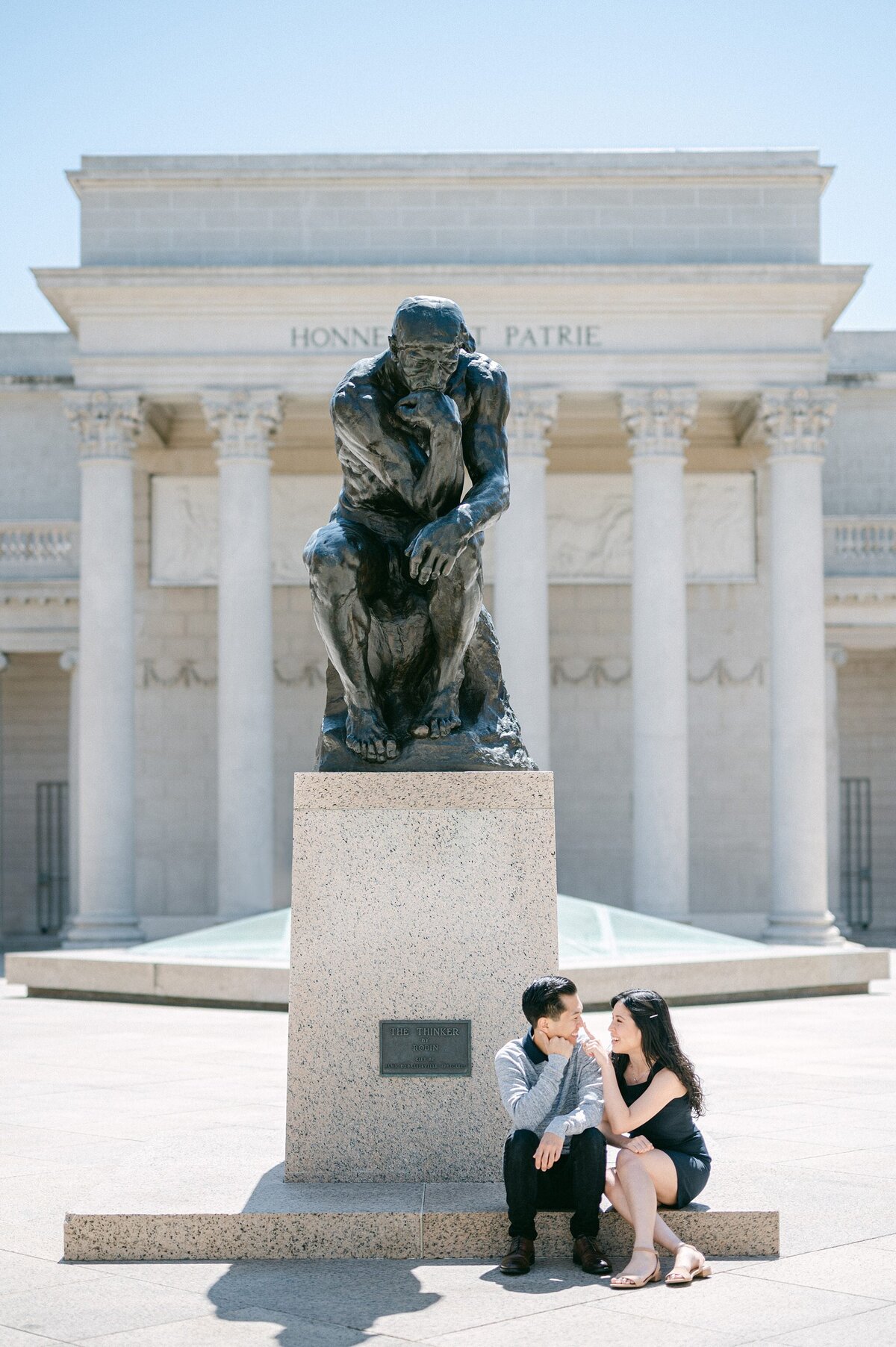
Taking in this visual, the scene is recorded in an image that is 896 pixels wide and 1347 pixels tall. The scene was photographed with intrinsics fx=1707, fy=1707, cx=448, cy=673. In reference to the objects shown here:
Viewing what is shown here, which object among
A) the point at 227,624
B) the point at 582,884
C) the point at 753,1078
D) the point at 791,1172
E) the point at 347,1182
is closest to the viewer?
the point at 347,1182

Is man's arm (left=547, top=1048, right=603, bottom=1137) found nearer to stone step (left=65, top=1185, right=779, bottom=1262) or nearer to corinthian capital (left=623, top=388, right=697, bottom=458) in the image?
stone step (left=65, top=1185, right=779, bottom=1262)

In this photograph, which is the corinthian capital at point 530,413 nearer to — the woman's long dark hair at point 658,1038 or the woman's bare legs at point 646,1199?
the woman's long dark hair at point 658,1038

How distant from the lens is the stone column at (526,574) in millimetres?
42219

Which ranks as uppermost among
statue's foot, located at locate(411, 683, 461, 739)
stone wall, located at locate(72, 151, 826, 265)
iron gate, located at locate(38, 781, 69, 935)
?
stone wall, located at locate(72, 151, 826, 265)

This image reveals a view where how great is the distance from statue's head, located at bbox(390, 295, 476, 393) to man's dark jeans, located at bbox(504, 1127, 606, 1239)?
511 centimetres

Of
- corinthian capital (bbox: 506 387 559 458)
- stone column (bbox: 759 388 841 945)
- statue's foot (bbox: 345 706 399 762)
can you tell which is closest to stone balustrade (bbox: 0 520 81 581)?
corinthian capital (bbox: 506 387 559 458)

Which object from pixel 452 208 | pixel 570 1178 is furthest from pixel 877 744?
pixel 570 1178

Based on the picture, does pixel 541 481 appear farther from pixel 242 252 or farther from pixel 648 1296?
pixel 648 1296

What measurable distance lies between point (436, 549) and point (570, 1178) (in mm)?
4171

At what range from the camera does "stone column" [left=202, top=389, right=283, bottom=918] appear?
1655 inches

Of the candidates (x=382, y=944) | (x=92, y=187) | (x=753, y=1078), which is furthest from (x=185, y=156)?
(x=382, y=944)

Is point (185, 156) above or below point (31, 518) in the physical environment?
above

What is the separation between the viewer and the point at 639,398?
42.8 m

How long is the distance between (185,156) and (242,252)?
2.91 metres
